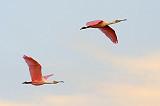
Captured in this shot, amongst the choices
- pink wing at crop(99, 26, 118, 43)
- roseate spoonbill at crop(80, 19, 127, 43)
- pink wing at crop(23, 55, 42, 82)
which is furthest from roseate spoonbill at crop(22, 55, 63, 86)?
roseate spoonbill at crop(80, 19, 127, 43)

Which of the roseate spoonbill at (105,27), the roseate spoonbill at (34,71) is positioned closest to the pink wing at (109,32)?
the roseate spoonbill at (105,27)

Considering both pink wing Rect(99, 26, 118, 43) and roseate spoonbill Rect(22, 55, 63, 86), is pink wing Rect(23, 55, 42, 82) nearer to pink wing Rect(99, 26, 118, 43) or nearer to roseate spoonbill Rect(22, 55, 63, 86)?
roseate spoonbill Rect(22, 55, 63, 86)

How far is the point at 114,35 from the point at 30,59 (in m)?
7.56

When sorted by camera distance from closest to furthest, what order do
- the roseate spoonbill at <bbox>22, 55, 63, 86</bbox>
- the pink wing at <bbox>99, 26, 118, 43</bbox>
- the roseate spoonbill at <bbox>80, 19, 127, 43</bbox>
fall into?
1. the roseate spoonbill at <bbox>80, 19, 127, 43</bbox>
2. the pink wing at <bbox>99, 26, 118, 43</bbox>
3. the roseate spoonbill at <bbox>22, 55, 63, 86</bbox>

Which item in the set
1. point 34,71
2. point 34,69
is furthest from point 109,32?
point 34,71

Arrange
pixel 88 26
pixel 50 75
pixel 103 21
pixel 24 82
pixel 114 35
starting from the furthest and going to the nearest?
pixel 50 75
pixel 24 82
pixel 114 35
pixel 103 21
pixel 88 26

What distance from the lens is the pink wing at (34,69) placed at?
33219 millimetres

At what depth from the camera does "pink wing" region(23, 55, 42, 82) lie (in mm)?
33219

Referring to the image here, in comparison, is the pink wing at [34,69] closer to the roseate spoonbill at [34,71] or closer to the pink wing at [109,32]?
the roseate spoonbill at [34,71]

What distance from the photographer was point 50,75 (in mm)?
36906

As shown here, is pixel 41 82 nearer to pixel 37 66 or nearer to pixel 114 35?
pixel 37 66

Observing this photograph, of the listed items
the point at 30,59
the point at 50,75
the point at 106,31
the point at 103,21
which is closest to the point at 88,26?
the point at 103,21

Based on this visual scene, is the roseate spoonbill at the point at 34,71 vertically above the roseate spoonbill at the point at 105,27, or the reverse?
the roseate spoonbill at the point at 105,27

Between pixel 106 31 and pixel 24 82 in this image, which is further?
pixel 24 82
